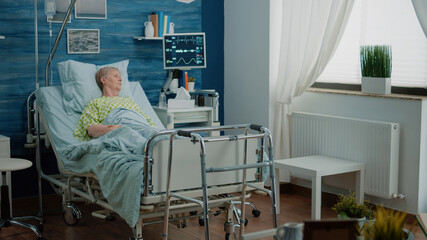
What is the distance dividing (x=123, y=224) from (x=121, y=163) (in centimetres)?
101

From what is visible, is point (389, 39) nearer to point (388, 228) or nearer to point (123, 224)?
point (123, 224)

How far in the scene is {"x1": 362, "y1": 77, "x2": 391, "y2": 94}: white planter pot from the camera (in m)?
4.32

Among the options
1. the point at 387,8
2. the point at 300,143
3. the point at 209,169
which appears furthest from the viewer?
the point at 300,143

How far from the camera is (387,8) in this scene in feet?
14.6

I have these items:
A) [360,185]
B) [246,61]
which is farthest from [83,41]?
[360,185]

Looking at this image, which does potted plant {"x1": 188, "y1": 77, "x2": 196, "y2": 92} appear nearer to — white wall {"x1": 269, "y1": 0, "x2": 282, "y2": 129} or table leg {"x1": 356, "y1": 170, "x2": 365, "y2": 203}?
white wall {"x1": 269, "y1": 0, "x2": 282, "y2": 129}

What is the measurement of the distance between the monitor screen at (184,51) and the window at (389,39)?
1138mm

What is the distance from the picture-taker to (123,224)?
425cm

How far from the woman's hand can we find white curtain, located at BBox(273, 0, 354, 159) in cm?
157

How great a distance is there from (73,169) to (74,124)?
51cm

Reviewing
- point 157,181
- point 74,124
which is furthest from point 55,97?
point 157,181

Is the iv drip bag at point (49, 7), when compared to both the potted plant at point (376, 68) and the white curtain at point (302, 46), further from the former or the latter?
the potted plant at point (376, 68)

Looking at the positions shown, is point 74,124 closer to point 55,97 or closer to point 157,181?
point 55,97

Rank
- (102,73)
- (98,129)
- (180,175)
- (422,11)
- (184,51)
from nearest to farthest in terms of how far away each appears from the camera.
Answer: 1. (180,175)
2. (422,11)
3. (98,129)
4. (102,73)
5. (184,51)
